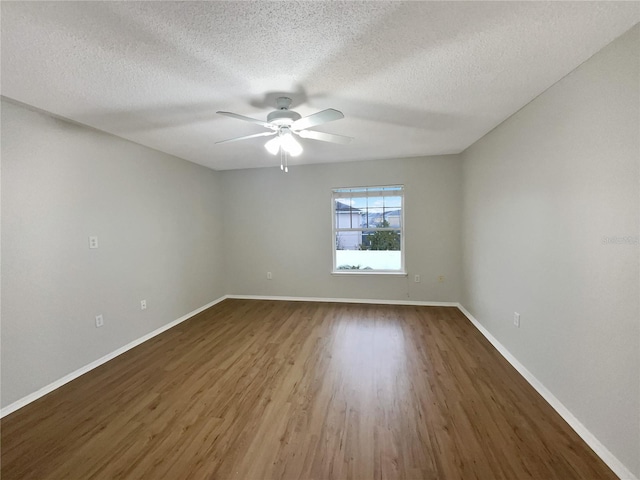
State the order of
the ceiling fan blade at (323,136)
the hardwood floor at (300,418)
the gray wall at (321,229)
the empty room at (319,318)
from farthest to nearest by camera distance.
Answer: the gray wall at (321,229)
the ceiling fan blade at (323,136)
the hardwood floor at (300,418)
the empty room at (319,318)

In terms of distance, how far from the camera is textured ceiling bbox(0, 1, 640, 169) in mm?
1188

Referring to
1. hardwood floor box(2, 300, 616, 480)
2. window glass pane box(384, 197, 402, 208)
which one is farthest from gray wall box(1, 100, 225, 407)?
window glass pane box(384, 197, 402, 208)

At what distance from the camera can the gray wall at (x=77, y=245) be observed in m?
1.99

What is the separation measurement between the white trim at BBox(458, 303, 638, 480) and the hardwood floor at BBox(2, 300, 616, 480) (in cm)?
4

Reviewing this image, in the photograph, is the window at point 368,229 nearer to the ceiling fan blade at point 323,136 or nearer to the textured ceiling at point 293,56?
the textured ceiling at point 293,56

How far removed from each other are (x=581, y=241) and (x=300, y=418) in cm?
221

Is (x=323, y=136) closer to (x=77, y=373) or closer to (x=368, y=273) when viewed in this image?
(x=368, y=273)

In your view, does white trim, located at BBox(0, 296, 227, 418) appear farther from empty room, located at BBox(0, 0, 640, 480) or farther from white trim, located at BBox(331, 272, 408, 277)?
white trim, located at BBox(331, 272, 408, 277)

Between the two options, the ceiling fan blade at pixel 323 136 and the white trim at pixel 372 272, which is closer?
the ceiling fan blade at pixel 323 136

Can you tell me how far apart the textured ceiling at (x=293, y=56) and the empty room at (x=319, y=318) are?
0.6 inches

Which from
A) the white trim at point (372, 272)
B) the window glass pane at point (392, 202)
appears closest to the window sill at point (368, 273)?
the white trim at point (372, 272)

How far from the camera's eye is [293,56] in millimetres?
1492

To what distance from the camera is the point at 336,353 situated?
2730mm

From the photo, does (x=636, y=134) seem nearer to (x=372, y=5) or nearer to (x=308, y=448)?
(x=372, y=5)
